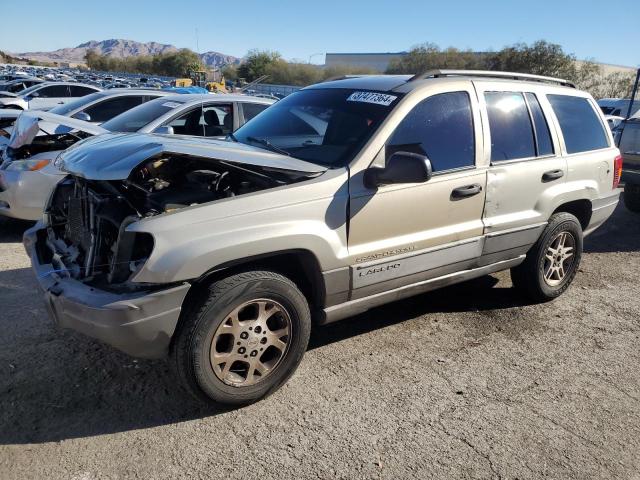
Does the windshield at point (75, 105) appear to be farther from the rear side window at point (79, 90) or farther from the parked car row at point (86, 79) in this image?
the parked car row at point (86, 79)

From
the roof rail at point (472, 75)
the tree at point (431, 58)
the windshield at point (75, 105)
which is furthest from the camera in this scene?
the tree at point (431, 58)

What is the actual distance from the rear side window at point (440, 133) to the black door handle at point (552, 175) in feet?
2.92

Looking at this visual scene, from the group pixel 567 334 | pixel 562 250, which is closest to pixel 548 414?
pixel 567 334

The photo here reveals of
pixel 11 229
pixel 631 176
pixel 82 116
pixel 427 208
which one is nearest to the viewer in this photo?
pixel 427 208

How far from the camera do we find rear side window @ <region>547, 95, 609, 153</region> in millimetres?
4613

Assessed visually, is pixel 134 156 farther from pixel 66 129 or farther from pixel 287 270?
pixel 66 129

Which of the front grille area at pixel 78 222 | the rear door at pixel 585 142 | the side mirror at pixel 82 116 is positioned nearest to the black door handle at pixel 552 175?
the rear door at pixel 585 142

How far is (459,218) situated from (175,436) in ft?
7.84

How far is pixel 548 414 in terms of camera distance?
3.18 m

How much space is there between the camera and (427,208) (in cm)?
359

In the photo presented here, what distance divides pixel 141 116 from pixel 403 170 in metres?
4.75

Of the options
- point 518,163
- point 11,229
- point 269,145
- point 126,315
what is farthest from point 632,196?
point 11,229

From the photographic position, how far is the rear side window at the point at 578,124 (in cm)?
461

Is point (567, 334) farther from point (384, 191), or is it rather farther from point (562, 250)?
point (384, 191)
